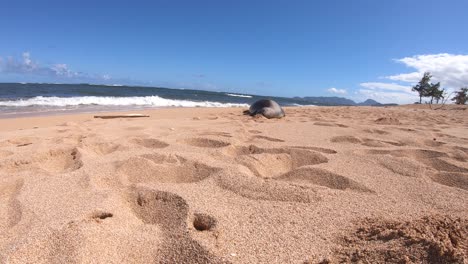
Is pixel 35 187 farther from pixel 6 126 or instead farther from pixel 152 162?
pixel 6 126

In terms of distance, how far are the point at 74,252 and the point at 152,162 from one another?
1.18 metres

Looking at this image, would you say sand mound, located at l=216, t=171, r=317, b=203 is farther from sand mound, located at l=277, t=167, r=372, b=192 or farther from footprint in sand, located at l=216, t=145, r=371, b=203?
sand mound, located at l=277, t=167, r=372, b=192

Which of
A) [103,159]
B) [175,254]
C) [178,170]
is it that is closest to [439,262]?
[175,254]

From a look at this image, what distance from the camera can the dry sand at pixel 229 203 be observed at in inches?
51.5

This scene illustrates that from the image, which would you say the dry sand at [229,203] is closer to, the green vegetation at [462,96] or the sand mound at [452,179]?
the sand mound at [452,179]

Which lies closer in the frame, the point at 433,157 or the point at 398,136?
the point at 433,157

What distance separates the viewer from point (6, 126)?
17.5 ft

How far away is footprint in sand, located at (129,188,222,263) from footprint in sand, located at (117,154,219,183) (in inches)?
11.0

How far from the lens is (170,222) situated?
5.26 feet

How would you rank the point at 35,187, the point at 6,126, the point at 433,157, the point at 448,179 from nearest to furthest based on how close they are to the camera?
the point at 35,187 < the point at 448,179 < the point at 433,157 < the point at 6,126

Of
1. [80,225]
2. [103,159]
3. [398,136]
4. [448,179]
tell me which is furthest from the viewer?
[398,136]

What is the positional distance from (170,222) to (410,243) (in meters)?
1.05

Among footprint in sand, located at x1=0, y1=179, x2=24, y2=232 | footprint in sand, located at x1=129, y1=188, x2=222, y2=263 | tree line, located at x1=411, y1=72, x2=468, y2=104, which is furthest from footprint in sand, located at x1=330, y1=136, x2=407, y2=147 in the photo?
tree line, located at x1=411, y1=72, x2=468, y2=104

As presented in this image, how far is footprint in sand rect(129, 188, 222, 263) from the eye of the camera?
131 cm
